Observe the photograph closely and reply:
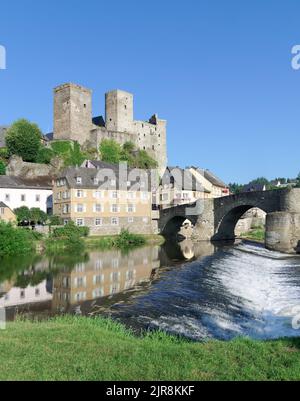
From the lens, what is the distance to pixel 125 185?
53125 millimetres

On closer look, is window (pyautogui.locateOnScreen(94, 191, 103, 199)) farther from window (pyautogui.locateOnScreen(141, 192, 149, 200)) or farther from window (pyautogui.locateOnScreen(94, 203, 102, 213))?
window (pyautogui.locateOnScreen(141, 192, 149, 200))

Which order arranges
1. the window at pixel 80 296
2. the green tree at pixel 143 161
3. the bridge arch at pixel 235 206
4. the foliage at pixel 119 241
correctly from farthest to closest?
1. the green tree at pixel 143 161
2. the bridge arch at pixel 235 206
3. the foliage at pixel 119 241
4. the window at pixel 80 296

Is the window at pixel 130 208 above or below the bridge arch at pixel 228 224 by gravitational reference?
above

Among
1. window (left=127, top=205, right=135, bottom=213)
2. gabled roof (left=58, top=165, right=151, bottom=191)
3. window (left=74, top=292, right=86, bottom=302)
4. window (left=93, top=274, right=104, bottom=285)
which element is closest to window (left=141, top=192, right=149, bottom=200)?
gabled roof (left=58, top=165, right=151, bottom=191)

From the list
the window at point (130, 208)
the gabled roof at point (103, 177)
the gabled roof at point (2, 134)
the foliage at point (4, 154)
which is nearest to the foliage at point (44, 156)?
the foliage at point (4, 154)

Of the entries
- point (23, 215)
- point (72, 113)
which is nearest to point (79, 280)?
point (23, 215)

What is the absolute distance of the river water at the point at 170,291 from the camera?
14.5 meters

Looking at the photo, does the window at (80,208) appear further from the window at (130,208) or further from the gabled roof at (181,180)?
the gabled roof at (181,180)

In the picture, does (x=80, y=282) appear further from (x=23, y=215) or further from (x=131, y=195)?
(x=131, y=195)

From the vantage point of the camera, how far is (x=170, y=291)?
67.3 feet

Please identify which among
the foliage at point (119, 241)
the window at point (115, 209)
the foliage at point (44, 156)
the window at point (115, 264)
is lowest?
the window at point (115, 264)

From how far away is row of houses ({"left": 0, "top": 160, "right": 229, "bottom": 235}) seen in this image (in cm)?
4825

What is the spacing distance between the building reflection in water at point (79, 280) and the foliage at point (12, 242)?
2899mm

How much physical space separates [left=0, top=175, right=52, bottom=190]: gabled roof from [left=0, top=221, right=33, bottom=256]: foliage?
1573 cm
